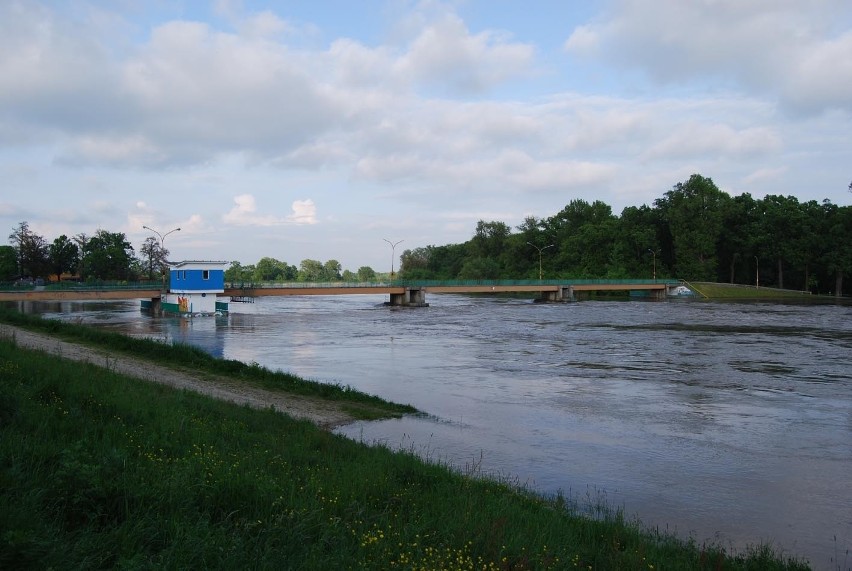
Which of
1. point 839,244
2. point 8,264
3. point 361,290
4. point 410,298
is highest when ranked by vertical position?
point 839,244

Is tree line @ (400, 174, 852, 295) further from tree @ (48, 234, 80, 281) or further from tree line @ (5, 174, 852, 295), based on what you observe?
tree @ (48, 234, 80, 281)

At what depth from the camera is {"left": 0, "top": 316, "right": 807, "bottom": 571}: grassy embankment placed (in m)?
6.11

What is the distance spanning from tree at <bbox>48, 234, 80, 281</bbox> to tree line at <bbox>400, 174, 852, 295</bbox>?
3466 inches

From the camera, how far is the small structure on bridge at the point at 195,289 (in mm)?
70125

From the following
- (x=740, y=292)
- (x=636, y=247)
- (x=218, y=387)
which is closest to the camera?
(x=218, y=387)

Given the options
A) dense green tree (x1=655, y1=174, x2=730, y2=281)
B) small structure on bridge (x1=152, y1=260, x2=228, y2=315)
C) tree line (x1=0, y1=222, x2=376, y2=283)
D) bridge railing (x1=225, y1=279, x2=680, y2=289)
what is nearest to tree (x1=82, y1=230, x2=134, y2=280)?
tree line (x1=0, y1=222, x2=376, y2=283)

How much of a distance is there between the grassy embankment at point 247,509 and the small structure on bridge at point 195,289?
60.8 m

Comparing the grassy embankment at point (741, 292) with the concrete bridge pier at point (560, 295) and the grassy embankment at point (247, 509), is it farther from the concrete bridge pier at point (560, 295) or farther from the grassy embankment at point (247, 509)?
the grassy embankment at point (247, 509)

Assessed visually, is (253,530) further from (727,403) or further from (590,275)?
(590,275)

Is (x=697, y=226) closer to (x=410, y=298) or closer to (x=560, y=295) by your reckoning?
(x=560, y=295)

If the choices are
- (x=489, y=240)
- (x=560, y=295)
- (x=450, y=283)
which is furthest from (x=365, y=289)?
(x=489, y=240)

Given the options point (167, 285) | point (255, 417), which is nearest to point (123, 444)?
point (255, 417)

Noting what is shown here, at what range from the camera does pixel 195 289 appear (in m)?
70.8

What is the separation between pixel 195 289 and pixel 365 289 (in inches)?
1069
